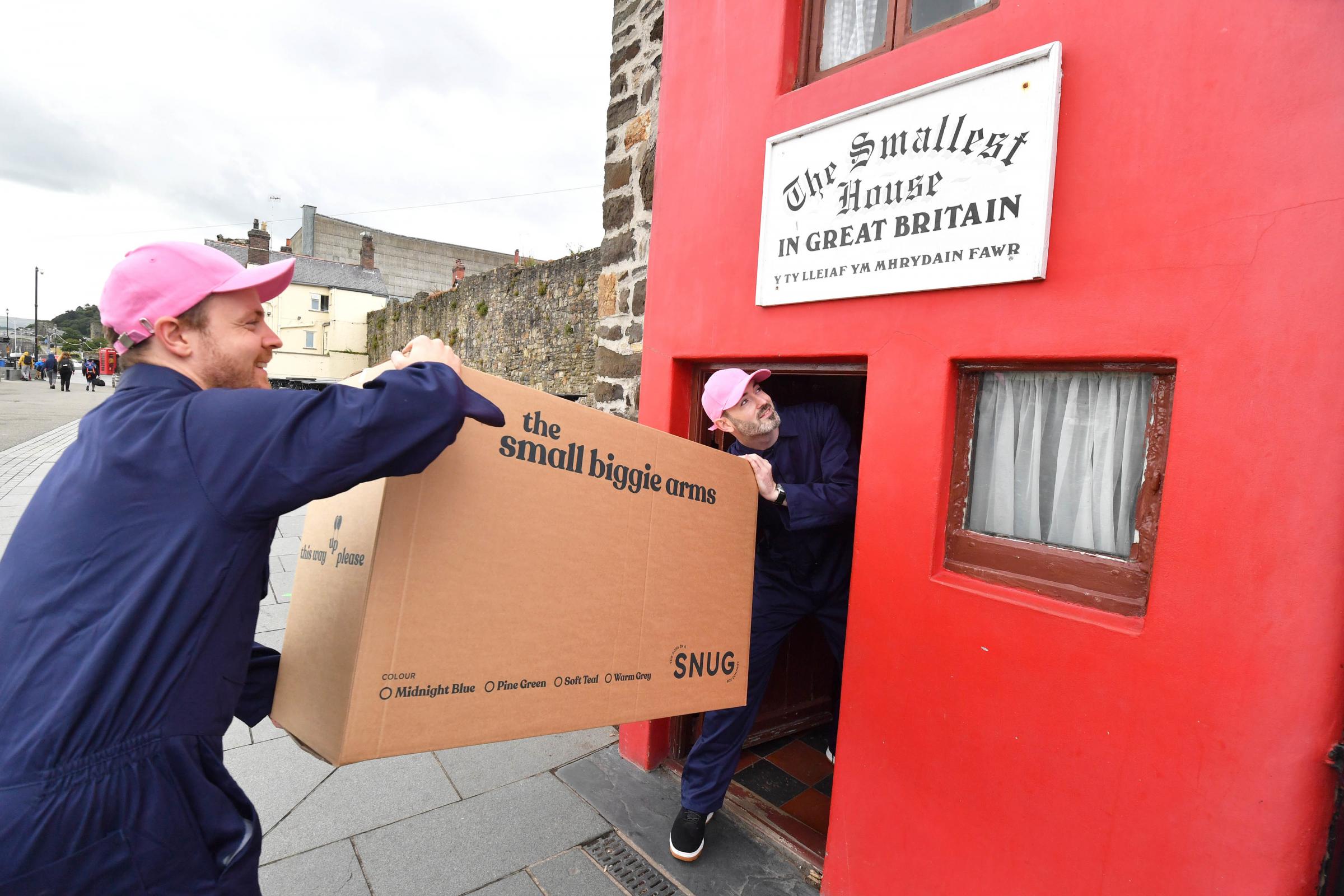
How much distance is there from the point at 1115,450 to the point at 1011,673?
2.23ft

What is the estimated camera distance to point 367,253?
1243 inches

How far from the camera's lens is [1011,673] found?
6.27ft

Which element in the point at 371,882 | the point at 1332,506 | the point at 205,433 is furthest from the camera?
the point at 371,882

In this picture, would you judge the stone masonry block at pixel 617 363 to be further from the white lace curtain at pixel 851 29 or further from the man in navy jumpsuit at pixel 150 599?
the man in navy jumpsuit at pixel 150 599

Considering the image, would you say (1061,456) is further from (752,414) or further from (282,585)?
(282,585)

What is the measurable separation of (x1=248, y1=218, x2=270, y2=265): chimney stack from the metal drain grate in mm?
33380

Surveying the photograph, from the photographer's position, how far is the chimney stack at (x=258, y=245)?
29.9 m

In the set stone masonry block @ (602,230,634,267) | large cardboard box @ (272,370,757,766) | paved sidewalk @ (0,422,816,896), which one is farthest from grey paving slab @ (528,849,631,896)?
stone masonry block @ (602,230,634,267)

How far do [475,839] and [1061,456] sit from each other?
2.51 m

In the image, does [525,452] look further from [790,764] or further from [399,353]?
[790,764]

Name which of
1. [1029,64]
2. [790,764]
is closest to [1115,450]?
[1029,64]

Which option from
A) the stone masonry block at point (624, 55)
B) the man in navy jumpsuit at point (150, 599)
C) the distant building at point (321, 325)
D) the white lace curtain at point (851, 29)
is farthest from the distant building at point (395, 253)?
the man in navy jumpsuit at point (150, 599)

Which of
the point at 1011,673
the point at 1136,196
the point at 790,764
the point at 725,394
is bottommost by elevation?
the point at 790,764

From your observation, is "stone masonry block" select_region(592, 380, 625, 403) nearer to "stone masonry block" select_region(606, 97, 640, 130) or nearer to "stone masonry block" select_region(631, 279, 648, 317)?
"stone masonry block" select_region(631, 279, 648, 317)
